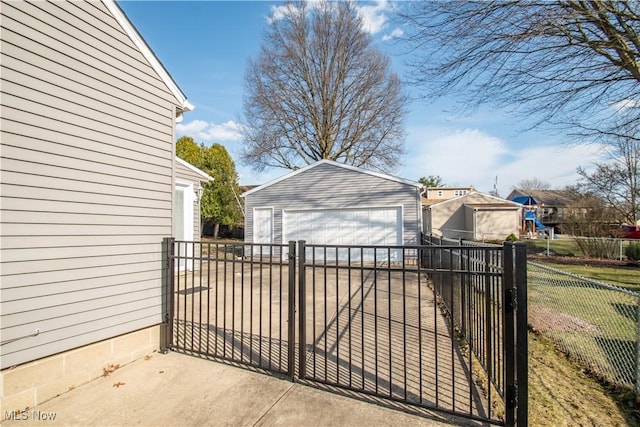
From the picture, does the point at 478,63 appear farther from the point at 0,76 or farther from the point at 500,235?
the point at 500,235

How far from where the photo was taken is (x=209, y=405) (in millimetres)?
2508

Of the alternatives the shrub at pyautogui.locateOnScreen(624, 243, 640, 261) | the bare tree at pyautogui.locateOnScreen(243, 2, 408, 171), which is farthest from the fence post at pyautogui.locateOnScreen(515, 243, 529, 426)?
the bare tree at pyautogui.locateOnScreen(243, 2, 408, 171)

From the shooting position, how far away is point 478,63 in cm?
525

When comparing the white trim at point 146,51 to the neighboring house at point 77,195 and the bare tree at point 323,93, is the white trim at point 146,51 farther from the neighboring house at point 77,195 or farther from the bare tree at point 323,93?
the bare tree at point 323,93

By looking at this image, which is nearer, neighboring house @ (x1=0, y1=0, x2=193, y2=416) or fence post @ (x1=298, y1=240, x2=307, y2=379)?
neighboring house @ (x1=0, y1=0, x2=193, y2=416)

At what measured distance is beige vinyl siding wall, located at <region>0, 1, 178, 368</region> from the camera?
8.05 feet

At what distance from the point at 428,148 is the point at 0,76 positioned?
14.4 m

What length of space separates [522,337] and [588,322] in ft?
11.2

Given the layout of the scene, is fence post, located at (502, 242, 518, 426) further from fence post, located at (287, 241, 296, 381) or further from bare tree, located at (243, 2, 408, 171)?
bare tree, located at (243, 2, 408, 171)

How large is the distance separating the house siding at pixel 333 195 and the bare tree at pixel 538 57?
5753 mm

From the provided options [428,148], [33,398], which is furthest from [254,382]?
[428,148]

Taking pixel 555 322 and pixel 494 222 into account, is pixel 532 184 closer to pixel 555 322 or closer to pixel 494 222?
pixel 494 222

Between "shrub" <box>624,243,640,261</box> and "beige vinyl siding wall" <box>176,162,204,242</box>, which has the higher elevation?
"beige vinyl siding wall" <box>176,162,204,242</box>

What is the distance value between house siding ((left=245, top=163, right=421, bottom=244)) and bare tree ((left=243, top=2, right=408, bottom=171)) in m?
5.55
